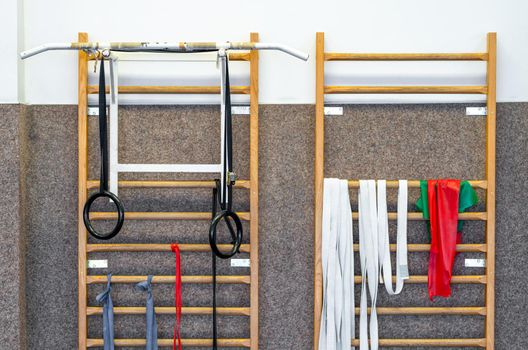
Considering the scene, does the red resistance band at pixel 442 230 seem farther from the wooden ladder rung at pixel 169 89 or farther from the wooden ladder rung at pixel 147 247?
the wooden ladder rung at pixel 169 89

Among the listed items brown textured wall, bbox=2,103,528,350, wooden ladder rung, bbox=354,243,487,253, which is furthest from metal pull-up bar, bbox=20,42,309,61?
wooden ladder rung, bbox=354,243,487,253

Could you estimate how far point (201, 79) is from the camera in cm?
219

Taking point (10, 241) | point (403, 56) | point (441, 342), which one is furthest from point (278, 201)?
point (10, 241)

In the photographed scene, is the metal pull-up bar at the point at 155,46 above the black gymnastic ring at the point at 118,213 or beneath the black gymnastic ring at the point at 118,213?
above

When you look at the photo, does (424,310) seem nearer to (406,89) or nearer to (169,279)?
(406,89)

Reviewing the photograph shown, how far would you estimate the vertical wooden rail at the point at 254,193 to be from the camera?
213 centimetres

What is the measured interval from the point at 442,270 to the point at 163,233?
3.71ft

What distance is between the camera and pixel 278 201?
2.21 metres

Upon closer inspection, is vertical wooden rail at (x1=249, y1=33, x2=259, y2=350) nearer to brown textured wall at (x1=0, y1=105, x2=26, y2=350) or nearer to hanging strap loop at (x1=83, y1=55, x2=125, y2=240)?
hanging strap loop at (x1=83, y1=55, x2=125, y2=240)

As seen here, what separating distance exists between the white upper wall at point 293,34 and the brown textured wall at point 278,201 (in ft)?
0.33

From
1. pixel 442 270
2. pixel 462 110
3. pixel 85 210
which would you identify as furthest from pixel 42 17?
pixel 442 270

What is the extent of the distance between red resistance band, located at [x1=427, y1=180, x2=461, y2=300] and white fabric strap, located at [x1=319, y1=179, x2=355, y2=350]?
1.07 ft

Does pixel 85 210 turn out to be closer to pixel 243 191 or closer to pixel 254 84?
pixel 243 191

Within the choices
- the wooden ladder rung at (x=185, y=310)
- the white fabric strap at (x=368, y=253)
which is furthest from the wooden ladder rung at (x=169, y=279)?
the white fabric strap at (x=368, y=253)
